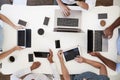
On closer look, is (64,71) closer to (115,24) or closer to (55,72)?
(55,72)

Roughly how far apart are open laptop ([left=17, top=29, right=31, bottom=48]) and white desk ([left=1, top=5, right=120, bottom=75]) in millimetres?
29

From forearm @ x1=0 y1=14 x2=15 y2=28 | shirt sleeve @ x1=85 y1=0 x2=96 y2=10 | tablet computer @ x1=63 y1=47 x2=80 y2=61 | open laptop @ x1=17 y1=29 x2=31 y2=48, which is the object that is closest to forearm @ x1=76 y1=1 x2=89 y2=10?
shirt sleeve @ x1=85 y1=0 x2=96 y2=10

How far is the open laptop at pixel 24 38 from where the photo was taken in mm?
1819

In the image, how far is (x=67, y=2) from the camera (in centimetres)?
184

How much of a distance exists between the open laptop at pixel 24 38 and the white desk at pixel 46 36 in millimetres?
29

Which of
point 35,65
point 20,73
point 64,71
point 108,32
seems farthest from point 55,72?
point 108,32

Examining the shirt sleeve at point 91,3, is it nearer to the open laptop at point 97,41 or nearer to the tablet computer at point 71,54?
the open laptop at point 97,41

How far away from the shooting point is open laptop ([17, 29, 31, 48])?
182 centimetres

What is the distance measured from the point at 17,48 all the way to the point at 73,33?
466mm

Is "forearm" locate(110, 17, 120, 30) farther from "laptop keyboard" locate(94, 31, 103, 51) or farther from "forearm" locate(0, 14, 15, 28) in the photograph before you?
"forearm" locate(0, 14, 15, 28)

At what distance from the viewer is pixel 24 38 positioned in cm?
184

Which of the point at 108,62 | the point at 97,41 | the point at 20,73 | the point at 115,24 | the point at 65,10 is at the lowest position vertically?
the point at 20,73

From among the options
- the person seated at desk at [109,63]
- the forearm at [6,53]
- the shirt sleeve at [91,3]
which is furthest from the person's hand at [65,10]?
the forearm at [6,53]

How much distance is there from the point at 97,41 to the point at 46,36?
1.31 ft
